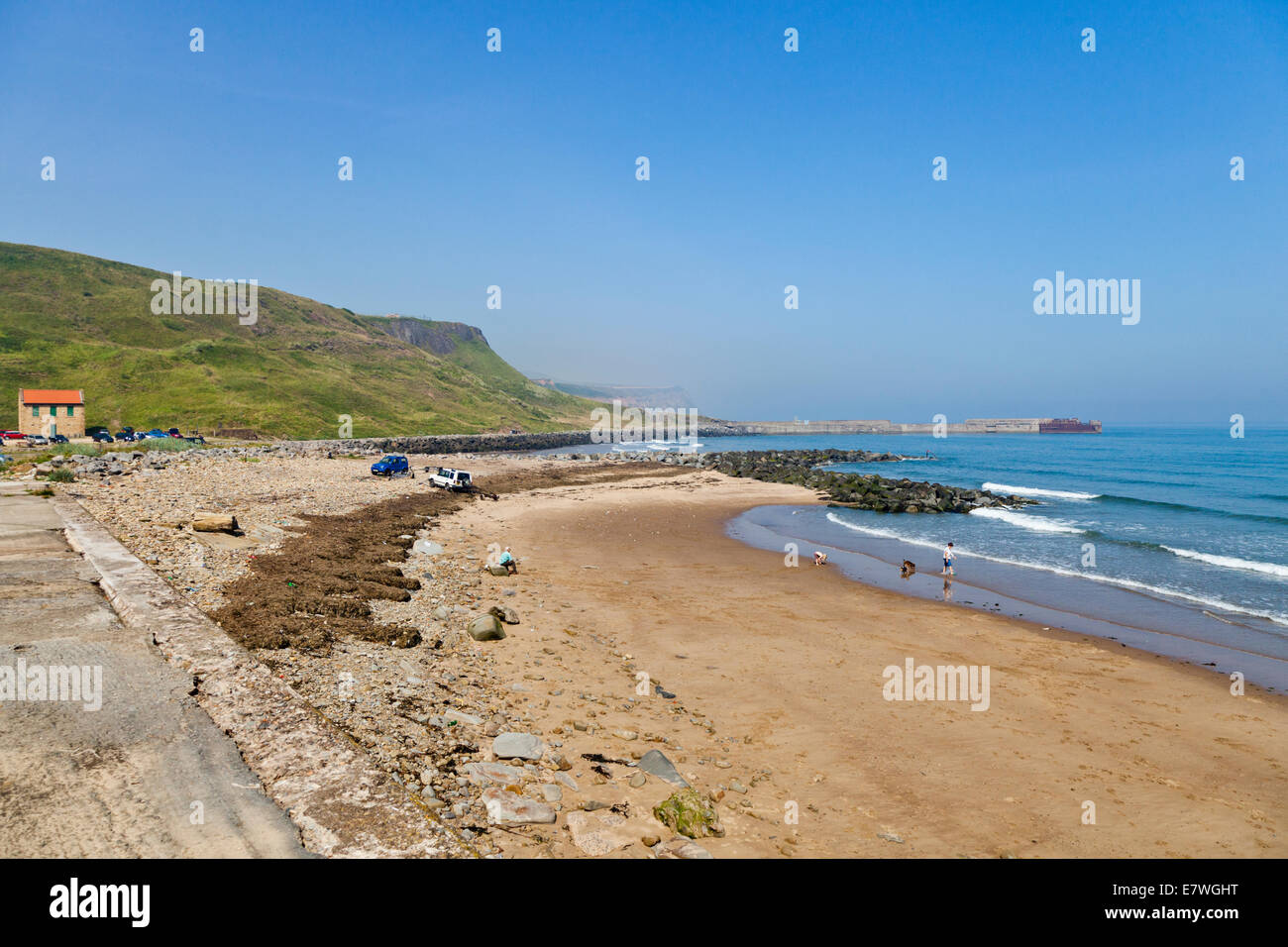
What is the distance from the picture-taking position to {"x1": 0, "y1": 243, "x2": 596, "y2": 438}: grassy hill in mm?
79562

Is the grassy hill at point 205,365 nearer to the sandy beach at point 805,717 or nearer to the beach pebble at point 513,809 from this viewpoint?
the sandy beach at point 805,717

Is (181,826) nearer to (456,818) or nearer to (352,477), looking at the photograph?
(456,818)

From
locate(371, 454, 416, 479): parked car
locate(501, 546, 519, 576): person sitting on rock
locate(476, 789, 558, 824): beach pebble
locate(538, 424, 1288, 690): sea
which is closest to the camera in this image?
locate(476, 789, 558, 824): beach pebble

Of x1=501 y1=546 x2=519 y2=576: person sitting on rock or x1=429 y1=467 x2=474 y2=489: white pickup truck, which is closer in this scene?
x1=501 y1=546 x2=519 y2=576: person sitting on rock

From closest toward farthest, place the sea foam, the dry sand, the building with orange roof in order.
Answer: the dry sand, the sea foam, the building with orange roof

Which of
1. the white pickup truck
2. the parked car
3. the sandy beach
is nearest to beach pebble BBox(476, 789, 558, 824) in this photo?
the sandy beach

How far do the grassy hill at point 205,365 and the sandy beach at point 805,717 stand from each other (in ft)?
238

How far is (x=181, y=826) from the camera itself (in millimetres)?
5348

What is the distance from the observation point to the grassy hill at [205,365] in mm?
79562

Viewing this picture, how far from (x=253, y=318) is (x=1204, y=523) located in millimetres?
157899

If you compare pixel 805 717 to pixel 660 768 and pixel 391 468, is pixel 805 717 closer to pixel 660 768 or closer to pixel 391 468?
pixel 660 768

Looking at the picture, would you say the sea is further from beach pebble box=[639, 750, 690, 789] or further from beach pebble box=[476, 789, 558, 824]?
beach pebble box=[476, 789, 558, 824]

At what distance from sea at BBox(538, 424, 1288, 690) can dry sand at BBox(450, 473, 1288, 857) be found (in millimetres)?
2735

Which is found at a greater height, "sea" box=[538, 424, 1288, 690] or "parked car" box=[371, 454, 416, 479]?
"parked car" box=[371, 454, 416, 479]
